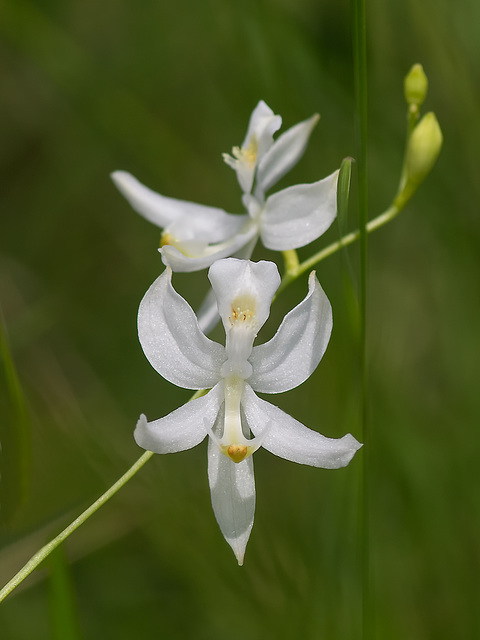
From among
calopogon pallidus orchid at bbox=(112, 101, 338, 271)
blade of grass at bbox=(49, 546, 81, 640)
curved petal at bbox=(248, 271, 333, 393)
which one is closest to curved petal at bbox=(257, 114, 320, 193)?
calopogon pallidus orchid at bbox=(112, 101, 338, 271)

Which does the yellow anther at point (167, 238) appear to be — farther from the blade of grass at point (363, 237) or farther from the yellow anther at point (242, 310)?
the blade of grass at point (363, 237)

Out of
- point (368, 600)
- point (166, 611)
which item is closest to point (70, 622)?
point (368, 600)

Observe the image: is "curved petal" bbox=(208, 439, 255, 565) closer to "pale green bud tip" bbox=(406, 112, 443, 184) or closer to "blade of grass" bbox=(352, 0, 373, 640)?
"blade of grass" bbox=(352, 0, 373, 640)

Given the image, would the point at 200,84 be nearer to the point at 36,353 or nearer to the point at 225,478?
the point at 36,353

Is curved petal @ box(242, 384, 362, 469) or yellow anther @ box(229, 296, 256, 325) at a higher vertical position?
yellow anther @ box(229, 296, 256, 325)

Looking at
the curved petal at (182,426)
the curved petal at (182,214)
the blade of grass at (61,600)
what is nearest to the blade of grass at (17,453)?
the blade of grass at (61,600)

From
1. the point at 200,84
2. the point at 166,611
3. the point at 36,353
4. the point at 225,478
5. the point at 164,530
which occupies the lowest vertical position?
the point at 166,611

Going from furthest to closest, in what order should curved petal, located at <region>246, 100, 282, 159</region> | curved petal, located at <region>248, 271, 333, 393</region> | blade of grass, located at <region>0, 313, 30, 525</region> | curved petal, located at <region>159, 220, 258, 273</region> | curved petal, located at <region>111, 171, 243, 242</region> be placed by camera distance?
1. curved petal, located at <region>111, 171, 243, 242</region>
2. curved petal, located at <region>246, 100, 282, 159</region>
3. curved petal, located at <region>159, 220, 258, 273</region>
4. blade of grass, located at <region>0, 313, 30, 525</region>
5. curved petal, located at <region>248, 271, 333, 393</region>

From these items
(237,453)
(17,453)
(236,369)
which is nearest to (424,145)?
(236,369)
